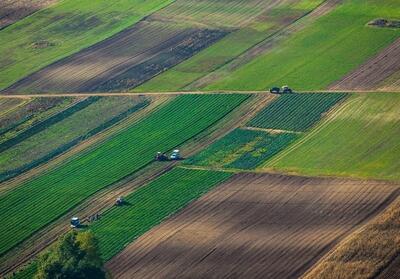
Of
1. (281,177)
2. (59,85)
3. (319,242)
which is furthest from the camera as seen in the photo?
(59,85)

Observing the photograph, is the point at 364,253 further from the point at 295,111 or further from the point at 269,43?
the point at 269,43

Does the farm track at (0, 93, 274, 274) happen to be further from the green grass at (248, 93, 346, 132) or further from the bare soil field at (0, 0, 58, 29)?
the bare soil field at (0, 0, 58, 29)

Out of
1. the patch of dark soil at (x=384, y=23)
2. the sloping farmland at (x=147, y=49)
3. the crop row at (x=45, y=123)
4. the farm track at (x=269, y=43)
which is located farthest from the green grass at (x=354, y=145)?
the crop row at (x=45, y=123)

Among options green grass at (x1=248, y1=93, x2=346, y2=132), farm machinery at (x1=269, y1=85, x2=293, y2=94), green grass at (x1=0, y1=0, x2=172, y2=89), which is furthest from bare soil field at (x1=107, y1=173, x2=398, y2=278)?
green grass at (x1=0, y1=0, x2=172, y2=89)

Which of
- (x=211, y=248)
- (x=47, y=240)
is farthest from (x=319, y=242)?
(x=47, y=240)

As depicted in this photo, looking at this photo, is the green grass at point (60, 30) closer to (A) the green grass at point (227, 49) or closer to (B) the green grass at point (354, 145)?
(A) the green grass at point (227, 49)

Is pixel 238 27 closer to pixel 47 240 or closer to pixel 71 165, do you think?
pixel 71 165
